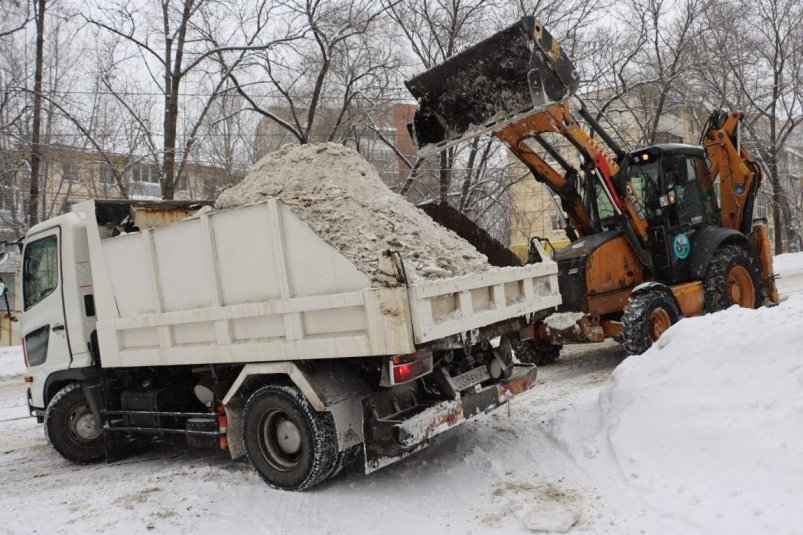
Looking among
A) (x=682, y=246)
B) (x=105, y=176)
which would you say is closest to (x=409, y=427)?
(x=682, y=246)

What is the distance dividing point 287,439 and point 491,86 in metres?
4.39

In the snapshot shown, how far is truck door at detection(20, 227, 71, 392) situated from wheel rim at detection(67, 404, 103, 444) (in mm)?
442

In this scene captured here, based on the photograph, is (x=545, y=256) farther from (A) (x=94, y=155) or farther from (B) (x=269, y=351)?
(A) (x=94, y=155)

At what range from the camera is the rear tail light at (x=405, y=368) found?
432 cm

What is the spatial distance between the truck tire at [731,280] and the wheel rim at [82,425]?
294 inches

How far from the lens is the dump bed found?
4.29 metres

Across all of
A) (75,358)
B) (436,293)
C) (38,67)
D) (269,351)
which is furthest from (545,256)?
(38,67)

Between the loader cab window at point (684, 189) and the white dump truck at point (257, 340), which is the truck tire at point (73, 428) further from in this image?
the loader cab window at point (684, 189)

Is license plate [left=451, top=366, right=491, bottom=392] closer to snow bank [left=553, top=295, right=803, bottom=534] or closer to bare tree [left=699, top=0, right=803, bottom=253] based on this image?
snow bank [left=553, top=295, right=803, bottom=534]

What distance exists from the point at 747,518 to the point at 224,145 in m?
22.3

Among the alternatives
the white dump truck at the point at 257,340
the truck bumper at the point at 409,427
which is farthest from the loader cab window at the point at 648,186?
the truck bumper at the point at 409,427

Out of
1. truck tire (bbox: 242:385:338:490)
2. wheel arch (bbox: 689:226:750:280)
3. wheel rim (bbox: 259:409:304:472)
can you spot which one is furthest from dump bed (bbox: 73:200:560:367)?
wheel arch (bbox: 689:226:750:280)

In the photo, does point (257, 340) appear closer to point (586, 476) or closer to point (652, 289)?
point (586, 476)

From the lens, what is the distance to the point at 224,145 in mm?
23281
